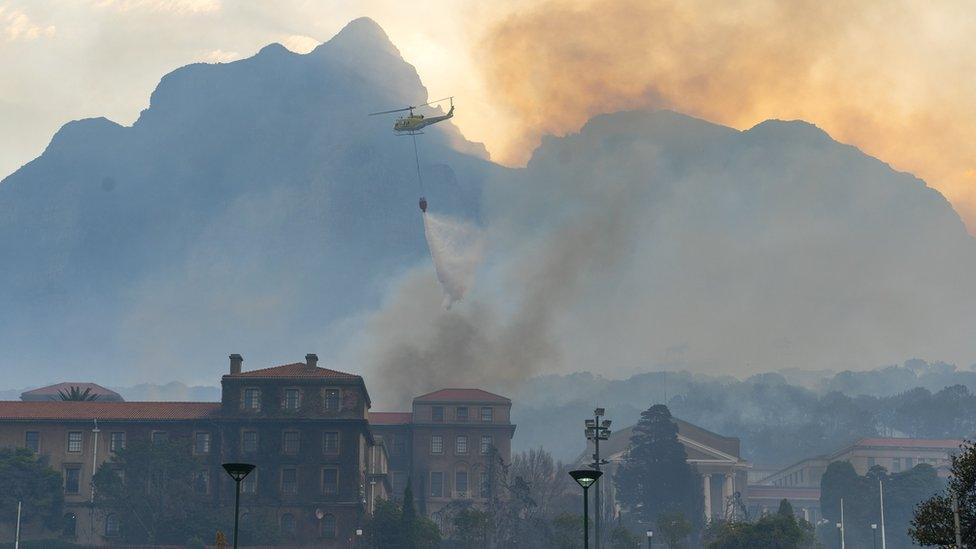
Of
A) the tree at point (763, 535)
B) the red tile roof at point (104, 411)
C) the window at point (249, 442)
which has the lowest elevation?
the tree at point (763, 535)

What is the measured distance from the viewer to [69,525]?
439 ft

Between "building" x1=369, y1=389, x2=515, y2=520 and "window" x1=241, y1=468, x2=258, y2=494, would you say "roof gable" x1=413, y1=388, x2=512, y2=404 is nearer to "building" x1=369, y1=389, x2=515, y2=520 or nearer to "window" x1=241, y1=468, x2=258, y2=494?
"building" x1=369, y1=389, x2=515, y2=520

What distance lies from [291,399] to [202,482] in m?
12.3

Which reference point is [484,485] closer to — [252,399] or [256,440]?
[256,440]

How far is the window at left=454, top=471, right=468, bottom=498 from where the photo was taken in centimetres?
16862

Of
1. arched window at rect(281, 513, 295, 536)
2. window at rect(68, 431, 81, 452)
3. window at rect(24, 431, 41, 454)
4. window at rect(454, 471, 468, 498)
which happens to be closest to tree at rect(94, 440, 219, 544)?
window at rect(68, 431, 81, 452)

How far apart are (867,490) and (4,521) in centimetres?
10125

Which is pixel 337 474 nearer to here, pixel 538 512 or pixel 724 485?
pixel 538 512

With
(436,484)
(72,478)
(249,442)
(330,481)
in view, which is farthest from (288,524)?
(436,484)

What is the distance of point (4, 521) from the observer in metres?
127

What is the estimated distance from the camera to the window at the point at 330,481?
13425cm

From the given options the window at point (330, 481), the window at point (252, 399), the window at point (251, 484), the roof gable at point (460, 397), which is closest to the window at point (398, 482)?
the roof gable at point (460, 397)

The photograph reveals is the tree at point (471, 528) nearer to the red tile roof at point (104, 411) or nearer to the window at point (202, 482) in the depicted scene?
the window at point (202, 482)

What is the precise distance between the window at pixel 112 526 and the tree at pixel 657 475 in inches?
2521
